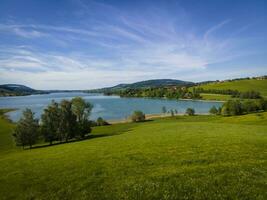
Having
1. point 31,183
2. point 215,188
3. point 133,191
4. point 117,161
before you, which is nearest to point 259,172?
point 215,188

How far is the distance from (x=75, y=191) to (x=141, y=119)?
98.8 metres

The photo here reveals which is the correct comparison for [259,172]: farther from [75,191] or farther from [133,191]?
[75,191]

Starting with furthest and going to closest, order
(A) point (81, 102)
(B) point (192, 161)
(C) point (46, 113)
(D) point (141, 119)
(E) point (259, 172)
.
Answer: (D) point (141, 119), (A) point (81, 102), (C) point (46, 113), (B) point (192, 161), (E) point (259, 172)

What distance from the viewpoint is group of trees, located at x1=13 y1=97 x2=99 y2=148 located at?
1989 inches

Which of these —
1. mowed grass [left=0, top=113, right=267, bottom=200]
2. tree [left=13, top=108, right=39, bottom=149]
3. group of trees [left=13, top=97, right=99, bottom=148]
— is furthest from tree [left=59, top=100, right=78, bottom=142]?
mowed grass [left=0, top=113, right=267, bottom=200]

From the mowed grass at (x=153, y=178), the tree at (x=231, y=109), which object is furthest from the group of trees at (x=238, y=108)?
the mowed grass at (x=153, y=178)

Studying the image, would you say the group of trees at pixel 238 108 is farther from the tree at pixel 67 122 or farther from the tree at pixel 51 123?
the tree at pixel 51 123

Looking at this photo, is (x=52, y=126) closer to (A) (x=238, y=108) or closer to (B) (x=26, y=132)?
(B) (x=26, y=132)

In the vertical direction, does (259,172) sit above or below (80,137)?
above

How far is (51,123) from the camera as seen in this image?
5431cm

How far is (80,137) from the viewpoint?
193ft

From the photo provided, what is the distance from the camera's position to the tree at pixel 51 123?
52.8m

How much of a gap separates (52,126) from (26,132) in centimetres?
583

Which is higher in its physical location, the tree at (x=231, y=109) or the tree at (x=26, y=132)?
the tree at (x=26, y=132)
